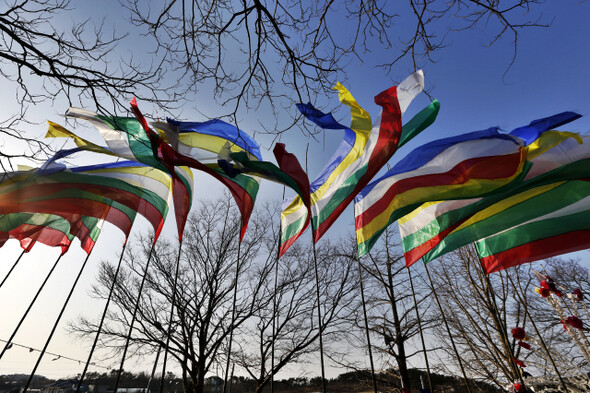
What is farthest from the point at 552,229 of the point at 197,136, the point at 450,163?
the point at 197,136

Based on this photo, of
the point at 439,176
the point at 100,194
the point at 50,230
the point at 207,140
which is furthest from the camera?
the point at 50,230

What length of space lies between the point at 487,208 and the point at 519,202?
0.55 m

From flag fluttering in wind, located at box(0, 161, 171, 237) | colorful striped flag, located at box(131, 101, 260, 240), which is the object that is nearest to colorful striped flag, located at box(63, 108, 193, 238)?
colorful striped flag, located at box(131, 101, 260, 240)

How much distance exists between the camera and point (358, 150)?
548 centimetres

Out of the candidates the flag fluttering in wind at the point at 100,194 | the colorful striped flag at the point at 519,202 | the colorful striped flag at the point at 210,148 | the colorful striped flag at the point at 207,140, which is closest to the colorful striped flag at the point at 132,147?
the colorful striped flag at the point at 210,148

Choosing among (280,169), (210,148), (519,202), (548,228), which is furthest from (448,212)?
(210,148)

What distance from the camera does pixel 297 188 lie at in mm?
4918

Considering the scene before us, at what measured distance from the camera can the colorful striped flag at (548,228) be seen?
552cm

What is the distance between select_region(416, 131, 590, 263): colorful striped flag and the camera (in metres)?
5.00

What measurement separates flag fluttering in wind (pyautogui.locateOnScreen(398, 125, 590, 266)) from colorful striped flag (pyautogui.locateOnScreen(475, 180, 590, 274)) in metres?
0.12

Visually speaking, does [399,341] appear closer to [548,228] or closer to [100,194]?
[548,228]

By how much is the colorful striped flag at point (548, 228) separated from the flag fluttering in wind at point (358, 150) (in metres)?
2.76

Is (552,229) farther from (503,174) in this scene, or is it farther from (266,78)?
(266,78)

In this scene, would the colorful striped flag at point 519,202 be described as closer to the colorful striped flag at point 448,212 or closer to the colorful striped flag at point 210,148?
the colorful striped flag at point 448,212
